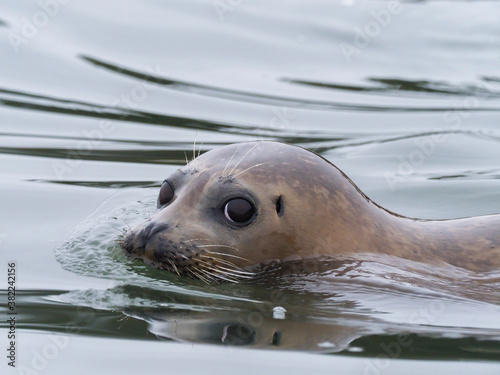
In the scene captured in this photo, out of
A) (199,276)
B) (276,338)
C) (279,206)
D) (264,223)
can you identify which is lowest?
(276,338)

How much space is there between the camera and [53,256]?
19.8ft

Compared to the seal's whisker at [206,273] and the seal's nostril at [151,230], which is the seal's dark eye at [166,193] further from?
the seal's whisker at [206,273]

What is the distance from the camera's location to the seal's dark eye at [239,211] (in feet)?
17.5

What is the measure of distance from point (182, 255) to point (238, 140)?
4868 mm

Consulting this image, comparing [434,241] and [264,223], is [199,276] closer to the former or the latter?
[264,223]

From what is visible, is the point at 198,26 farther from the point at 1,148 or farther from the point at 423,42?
the point at 1,148

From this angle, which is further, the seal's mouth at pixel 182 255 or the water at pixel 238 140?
the seal's mouth at pixel 182 255

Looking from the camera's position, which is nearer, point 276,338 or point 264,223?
point 276,338

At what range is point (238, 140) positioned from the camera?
999 cm

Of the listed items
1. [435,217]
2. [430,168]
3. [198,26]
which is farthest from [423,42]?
[435,217]

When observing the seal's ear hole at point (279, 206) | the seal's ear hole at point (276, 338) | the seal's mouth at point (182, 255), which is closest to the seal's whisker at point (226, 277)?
the seal's mouth at point (182, 255)

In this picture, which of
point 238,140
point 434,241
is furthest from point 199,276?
point 238,140

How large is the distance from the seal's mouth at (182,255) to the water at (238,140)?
0.08 m

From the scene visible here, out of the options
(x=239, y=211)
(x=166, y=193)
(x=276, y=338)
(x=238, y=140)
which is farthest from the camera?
(x=238, y=140)
